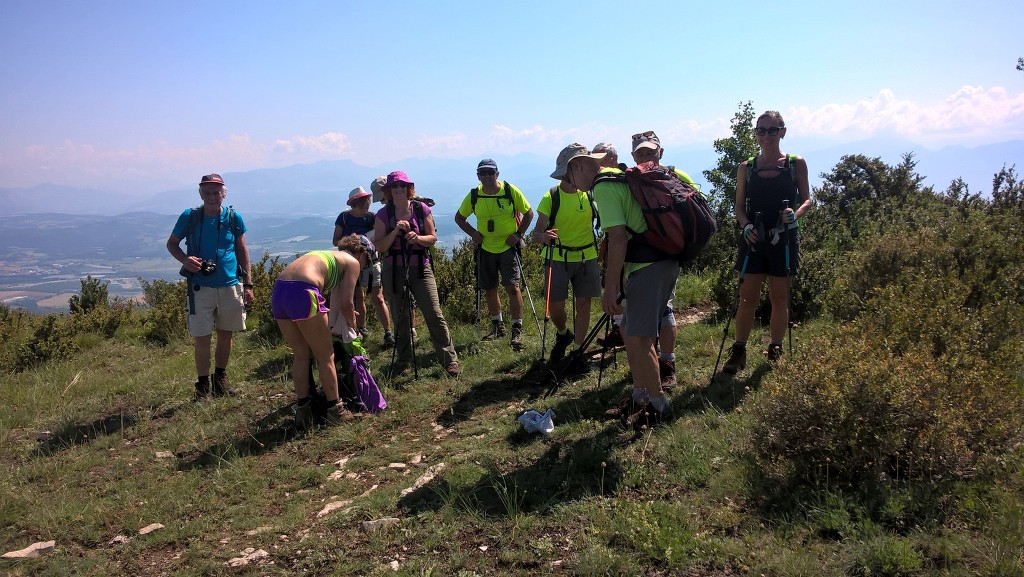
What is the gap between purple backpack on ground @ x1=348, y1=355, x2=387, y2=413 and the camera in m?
5.52

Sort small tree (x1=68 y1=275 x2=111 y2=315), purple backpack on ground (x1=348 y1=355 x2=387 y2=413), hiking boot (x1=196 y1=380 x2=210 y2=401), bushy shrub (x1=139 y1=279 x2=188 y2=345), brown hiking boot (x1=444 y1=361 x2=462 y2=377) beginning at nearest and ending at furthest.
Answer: purple backpack on ground (x1=348 y1=355 x2=387 y2=413) → hiking boot (x1=196 y1=380 x2=210 y2=401) → brown hiking boot (x1=444 y1=361 x2=462 y2=377) → bushy shrub (x1=139 y1=279 x2=188 y2=345) → small tree (x1=68 y1=275 x2=111 y2=315)

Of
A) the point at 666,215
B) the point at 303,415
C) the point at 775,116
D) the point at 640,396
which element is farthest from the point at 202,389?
the point at 775,116

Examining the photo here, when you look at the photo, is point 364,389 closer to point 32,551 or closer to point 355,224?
point 32,551

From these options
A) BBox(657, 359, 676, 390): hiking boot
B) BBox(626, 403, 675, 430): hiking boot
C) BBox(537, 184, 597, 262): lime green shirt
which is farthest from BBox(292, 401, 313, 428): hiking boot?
BBox(657, 359, 676, 390): hiking boot

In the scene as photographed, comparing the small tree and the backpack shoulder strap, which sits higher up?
the backpack shoulder strap

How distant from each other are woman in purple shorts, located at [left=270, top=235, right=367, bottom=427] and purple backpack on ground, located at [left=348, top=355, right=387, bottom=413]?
20 centimetres

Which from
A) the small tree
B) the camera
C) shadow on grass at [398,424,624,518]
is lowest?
shadow on grass at [398,424,624,518]

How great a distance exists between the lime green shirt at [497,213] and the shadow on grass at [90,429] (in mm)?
3938

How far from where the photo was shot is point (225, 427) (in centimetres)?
549

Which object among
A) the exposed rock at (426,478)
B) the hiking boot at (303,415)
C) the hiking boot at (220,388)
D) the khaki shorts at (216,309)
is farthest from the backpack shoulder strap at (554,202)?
the hiking boot at (220,388)

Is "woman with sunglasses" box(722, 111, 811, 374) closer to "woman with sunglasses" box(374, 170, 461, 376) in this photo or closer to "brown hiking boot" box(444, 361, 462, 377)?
"brown hiking boot" box(444, 361, 462, 377)

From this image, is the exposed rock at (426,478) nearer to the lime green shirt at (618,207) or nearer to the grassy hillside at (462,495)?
the grassy hillside at (462,495)

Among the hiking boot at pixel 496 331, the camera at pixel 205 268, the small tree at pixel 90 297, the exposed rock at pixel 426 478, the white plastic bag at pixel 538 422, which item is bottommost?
the exposed rock at pixel 426 478

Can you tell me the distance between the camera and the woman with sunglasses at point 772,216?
4.91 metres
